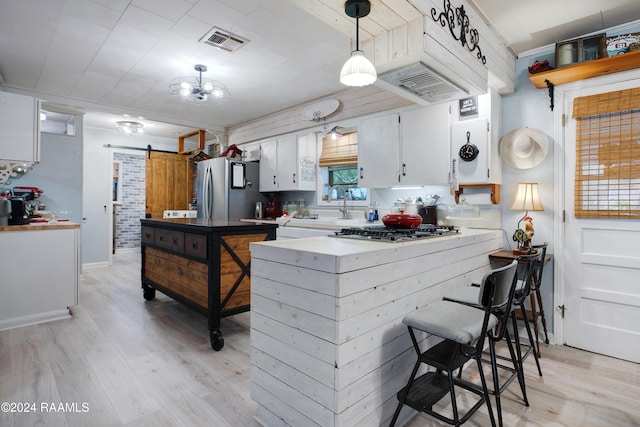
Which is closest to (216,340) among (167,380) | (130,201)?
(167,380)

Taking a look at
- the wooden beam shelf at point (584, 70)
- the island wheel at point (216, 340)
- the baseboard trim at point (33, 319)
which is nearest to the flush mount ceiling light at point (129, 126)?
the baseboard trim at point (33, 319)

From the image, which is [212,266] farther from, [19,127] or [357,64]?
[19,127]

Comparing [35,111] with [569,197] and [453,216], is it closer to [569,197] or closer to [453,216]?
[453,216]

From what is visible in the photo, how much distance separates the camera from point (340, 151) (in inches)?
180

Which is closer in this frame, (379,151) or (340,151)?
(379,151)

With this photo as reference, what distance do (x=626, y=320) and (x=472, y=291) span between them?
1589 millimetres

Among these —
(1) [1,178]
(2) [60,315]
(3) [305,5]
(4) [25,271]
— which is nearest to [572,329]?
(3) [305,5]

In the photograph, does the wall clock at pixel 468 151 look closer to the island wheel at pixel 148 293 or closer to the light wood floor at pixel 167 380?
the light wood floor at pixel 167 380

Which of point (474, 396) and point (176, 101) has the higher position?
point (176, 101)

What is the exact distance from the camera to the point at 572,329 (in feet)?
9.42

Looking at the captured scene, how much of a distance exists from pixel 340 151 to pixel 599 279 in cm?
305

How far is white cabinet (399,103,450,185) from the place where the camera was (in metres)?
3.21

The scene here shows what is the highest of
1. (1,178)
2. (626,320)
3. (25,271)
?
(1,178)

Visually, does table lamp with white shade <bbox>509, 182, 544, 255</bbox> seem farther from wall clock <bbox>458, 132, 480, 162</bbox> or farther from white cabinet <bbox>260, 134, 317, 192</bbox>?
white cabinet <bbox>260, 134, 317, 192</bbox>
